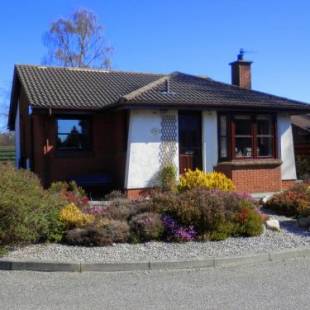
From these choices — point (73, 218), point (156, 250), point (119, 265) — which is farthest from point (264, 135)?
point (119, 265)

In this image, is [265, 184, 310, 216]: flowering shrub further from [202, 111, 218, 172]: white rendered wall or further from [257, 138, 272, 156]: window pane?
[257, 138, 272, 156]: window pane

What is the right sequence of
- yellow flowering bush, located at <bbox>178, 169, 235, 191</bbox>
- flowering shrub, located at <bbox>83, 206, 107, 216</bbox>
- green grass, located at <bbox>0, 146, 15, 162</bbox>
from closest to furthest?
flowering shrub, located at <bbox>83, 206, 107, 216</bbox>, yellow flowering bush, located at <bbox>178, 169, 235, 191</bbox>, green grass, located at <bbox>0, 146, 15, 162</bbox>

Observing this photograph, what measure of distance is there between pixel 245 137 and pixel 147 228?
9843 mm

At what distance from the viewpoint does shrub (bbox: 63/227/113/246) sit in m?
9.09

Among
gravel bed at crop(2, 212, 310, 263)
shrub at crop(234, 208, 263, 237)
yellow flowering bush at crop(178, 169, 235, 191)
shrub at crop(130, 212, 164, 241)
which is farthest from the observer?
yellow flowering bush at crop(178, 169, 235, 191)

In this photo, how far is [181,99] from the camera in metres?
17.3

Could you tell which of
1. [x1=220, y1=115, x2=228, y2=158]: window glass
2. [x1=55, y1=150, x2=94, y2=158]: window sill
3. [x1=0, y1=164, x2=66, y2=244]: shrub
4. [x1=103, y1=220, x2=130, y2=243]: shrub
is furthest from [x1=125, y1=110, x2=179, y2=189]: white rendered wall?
[x1=103, y1=220, x2=130, y2=243]: shrub

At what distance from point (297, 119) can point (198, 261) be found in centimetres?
3275

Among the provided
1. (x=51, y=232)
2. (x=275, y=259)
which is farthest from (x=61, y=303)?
(x=275, y=259)

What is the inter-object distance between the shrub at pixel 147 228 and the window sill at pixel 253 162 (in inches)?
332

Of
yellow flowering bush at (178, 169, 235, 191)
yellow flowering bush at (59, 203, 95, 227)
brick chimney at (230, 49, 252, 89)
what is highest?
brick chimney at (230, 49, 252, 89)

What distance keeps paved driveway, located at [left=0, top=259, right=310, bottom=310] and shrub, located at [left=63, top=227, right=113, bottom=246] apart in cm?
146

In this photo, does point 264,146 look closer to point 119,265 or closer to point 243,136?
point 243,136

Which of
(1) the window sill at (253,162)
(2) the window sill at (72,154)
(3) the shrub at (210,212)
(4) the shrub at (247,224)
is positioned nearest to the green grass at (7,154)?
(2) the window sill at (72,154)
